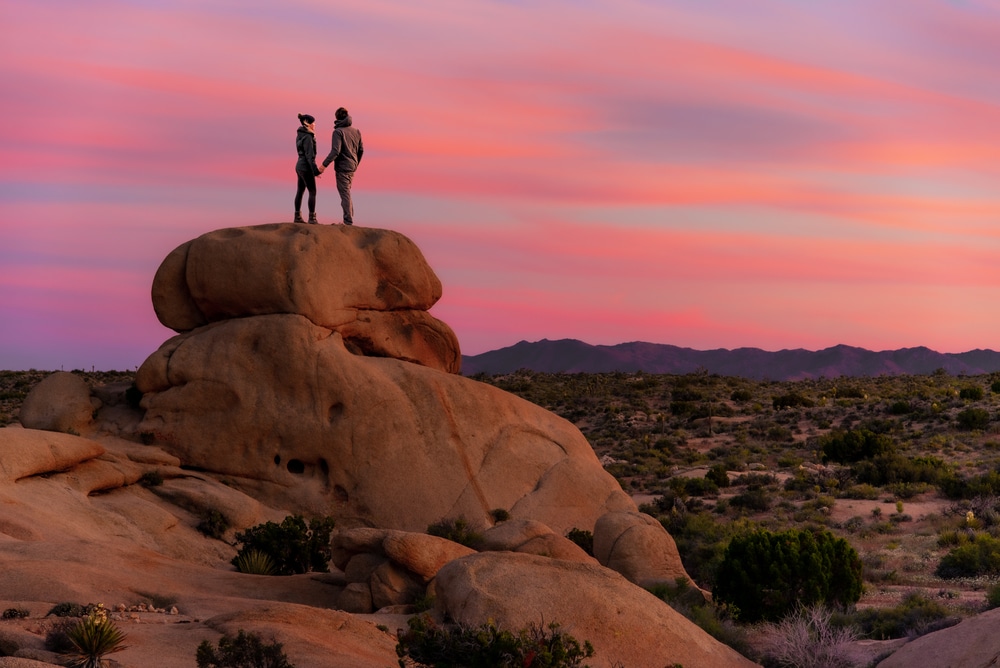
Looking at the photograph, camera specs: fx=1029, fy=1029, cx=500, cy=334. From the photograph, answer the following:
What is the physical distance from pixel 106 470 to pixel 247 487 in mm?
3214

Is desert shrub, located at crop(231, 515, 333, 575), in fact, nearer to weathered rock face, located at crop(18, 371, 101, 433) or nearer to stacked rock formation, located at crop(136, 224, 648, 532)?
stacked rock formation, located at crop(136, 224, 648, 532)

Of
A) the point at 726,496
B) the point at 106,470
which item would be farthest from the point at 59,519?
the point at 726,496

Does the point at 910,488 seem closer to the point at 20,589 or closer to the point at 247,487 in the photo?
the point at 247,487

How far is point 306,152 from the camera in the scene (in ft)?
87.7

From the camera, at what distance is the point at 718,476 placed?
119 ft

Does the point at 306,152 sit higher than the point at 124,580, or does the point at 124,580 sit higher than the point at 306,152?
the point at 306,152

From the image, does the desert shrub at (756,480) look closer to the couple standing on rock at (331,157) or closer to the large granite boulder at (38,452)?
the couple standing on rock at (331,157)

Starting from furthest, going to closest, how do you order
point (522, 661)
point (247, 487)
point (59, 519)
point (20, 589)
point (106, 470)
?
1. point (247, 487)
2. point (106, 470)
3. point (59, 519)
4. point (20, 589)
5. point (522, 661)

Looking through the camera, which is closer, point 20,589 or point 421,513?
point 20,589

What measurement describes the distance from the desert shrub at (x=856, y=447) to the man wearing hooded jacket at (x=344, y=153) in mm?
21907

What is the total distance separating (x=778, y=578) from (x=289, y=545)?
31.6 ft

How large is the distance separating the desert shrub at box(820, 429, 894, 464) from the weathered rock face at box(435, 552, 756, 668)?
25.8 meters

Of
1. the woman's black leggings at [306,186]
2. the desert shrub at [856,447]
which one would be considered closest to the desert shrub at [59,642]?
the woman's black leggings at [306,186]

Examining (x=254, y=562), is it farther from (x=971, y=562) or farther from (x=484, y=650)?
(x=971, y=562)
